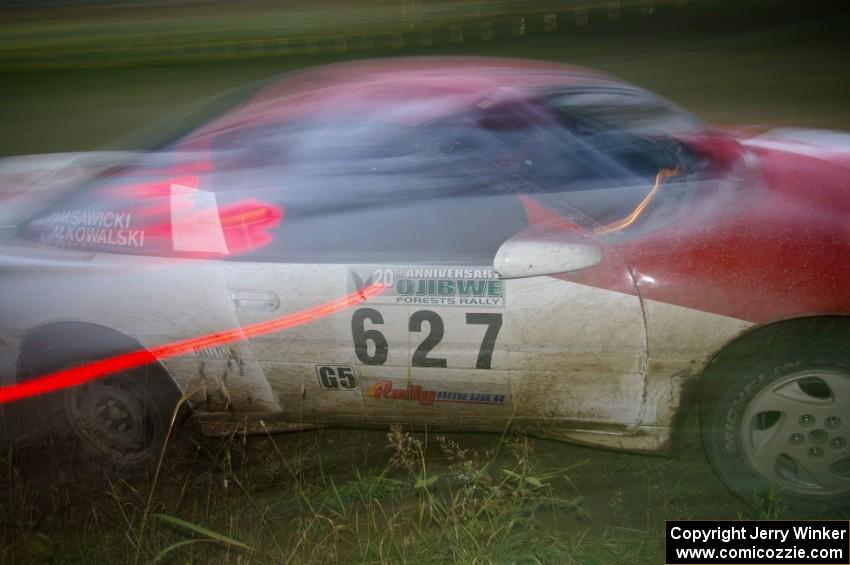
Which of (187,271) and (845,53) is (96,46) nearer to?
(187,271)

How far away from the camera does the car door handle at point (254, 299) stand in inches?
106

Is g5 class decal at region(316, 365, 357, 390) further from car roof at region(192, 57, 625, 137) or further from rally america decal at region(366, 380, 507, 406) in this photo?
car roof at region(192, 57, 625, 137)

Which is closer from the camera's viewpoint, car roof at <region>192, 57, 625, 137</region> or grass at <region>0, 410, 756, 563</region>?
grass at <region>0, 410, 756, 563</region>

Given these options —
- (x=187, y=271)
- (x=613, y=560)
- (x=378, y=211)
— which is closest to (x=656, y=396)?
(x=613, y=560)

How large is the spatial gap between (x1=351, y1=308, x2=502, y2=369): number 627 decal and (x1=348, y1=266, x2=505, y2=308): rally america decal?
4 cm

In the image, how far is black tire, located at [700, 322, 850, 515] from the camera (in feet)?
8.05

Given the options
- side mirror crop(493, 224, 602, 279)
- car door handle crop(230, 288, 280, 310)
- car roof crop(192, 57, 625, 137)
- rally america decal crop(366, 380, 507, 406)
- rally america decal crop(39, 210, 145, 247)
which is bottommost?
rally america decal crop(366, 380, 507, 406)

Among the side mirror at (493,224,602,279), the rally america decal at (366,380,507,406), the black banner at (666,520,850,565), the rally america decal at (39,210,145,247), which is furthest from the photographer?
the rally america decal at (39,210,145,247)

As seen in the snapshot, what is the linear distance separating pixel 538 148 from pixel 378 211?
0.62m

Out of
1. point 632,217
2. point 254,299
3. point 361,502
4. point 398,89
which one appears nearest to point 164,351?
point 254,299

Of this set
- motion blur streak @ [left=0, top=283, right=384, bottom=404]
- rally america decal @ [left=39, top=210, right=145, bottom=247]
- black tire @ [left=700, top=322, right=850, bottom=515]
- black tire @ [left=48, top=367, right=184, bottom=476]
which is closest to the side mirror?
motion blur streak @ [left=0, top=283, right=384, bottom=404]

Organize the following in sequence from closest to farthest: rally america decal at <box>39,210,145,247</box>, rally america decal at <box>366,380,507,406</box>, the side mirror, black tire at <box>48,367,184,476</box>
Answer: the side mirror → rally america decal at <box>366,380,507,406</box> → rally america decal at <box>39,210,145,247</box> → black tire at <box>48,367,184,476</box>

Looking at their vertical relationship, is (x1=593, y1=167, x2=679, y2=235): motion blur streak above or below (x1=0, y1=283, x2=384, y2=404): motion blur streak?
above

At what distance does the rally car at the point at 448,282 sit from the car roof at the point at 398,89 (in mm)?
18
